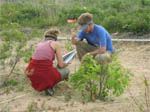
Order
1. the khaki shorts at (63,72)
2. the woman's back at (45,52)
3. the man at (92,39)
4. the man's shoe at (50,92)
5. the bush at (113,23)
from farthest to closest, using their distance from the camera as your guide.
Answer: the bush at (113,23)
the man at (92,39)
the khaki shorts at (63,72)
the man's shoe at (50,92)
the woman's back at (45,52)

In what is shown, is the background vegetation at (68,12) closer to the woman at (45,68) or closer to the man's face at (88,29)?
the man's face at (88,29)

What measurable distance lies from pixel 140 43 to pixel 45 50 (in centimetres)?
376

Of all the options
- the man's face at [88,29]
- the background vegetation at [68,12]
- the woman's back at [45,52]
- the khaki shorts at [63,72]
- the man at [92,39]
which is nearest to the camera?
the woman's back at [45,52]

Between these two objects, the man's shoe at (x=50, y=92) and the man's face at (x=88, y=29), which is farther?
the man's face at (x=88, y=29)

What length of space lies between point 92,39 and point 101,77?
1.34 metres

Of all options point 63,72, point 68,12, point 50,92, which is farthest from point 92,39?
point 68,12

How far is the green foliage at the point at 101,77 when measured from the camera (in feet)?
12.8

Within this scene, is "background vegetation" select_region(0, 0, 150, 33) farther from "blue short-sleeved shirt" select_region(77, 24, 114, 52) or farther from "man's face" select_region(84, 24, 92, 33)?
"man's face" select_region(84, 24, 92, 33)

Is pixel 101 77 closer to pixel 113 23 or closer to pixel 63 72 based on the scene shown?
pixel 63 72

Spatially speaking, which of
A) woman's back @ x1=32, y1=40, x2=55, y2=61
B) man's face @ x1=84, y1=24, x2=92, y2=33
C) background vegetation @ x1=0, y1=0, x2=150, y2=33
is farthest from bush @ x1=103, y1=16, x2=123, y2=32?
woman's back @ x1=32, y1=40, x2=55, y2=61

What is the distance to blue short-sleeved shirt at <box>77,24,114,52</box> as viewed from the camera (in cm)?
502

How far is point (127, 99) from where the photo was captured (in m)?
4.28

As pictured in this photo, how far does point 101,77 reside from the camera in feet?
13.5

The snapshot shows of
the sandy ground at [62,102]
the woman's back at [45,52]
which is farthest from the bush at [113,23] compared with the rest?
the woman's back at [45,52]
